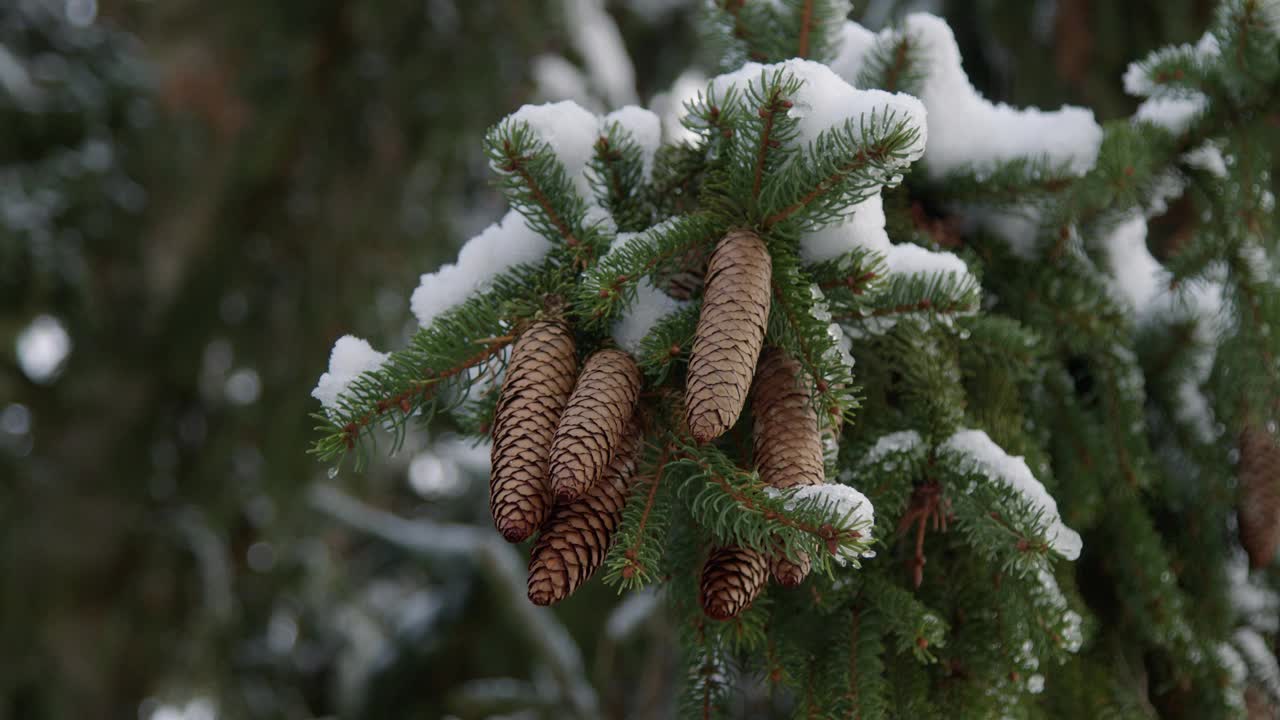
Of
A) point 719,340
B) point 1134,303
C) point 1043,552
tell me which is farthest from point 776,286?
point 1134,303

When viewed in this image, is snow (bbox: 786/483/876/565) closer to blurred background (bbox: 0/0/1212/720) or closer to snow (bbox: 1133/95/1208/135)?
snow (bbox: 1133/95/1208/135)

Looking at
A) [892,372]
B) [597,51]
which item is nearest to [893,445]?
[892,372]

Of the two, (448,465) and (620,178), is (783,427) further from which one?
(448,465)

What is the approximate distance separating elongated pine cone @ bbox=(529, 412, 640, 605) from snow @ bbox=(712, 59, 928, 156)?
0.35 metres

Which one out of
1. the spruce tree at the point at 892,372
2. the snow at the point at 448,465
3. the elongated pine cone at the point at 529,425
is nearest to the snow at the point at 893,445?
the spruce tree at the point at 892,372

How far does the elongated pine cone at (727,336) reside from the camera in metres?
0.72

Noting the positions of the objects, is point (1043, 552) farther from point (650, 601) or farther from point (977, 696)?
point (650, 601)

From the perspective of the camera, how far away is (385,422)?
903mm

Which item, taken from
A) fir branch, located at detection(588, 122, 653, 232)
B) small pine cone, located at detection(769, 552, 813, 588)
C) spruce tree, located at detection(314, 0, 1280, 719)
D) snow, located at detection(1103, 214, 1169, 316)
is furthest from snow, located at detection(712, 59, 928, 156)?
snow, located at detection(1103, 214, 1169, 316)

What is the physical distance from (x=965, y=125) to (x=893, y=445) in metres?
0.49

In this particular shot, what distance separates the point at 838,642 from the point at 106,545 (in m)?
4.03

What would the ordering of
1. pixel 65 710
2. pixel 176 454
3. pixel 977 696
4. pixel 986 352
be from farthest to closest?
1. pixel 176 454
2. pixel 65 710
3. pixel 986 352
4. pixel 977 696

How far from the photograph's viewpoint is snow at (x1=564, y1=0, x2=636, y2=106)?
3695 millimetres

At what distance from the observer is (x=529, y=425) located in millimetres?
785
